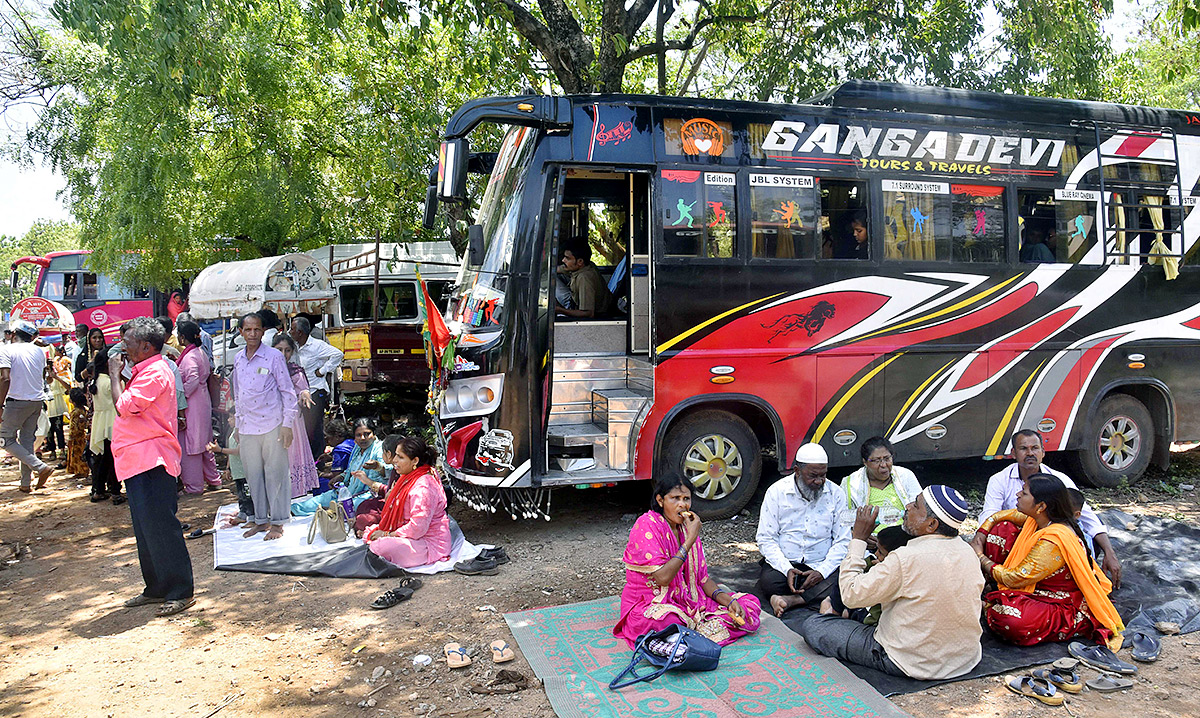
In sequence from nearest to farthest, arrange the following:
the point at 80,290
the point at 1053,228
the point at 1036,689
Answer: the point at 1036,689 → the point at 1053,228 → the point at 80,290

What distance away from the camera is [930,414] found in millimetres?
7637

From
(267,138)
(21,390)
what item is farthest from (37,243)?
(21,390)

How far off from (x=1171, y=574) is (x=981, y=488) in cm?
284

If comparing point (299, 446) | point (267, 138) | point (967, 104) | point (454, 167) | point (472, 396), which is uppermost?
point (267, 138)

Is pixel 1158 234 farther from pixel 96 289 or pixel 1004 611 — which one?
pixel 96 289

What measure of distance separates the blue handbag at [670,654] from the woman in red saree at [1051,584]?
1672 millimetres

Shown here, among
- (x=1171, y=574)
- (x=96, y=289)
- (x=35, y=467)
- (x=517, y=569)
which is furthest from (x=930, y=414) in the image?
(x=96, y=289)

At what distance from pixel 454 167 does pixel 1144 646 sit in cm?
521

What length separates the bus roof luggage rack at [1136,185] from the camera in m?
8.12

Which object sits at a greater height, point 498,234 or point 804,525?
point 498,234

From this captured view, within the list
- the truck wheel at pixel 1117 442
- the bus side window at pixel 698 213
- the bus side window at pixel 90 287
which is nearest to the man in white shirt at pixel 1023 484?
the bus side window at pixel 698 213

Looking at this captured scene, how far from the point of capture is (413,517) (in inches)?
242

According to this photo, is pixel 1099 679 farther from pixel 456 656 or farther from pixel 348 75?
pixel 348 75

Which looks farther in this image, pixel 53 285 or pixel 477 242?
pixel 53 285
